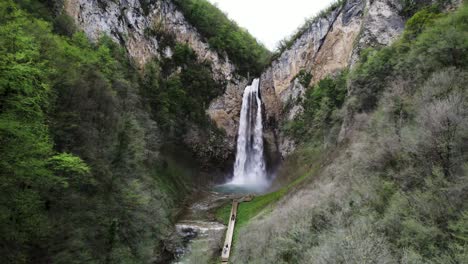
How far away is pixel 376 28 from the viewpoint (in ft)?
116

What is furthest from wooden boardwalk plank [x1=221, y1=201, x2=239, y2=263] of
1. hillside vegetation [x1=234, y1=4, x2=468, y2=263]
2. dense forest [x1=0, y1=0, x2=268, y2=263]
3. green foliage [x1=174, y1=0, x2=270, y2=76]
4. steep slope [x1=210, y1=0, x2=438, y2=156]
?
green foliage [x1=174, y1=0, x2=270, y2=76]

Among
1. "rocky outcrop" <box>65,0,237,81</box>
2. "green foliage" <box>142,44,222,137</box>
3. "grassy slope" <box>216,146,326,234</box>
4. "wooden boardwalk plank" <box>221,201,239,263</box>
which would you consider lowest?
"wooden boardwalk plank" <box>221,201,239,263</box>

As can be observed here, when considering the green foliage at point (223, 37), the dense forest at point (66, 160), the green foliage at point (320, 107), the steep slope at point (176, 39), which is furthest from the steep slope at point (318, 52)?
the dense forest at point (66, 160)

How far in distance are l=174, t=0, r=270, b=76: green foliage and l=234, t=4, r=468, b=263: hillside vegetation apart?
31199mm

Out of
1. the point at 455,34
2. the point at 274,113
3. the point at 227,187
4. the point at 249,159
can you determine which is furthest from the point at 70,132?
the point at 274,113

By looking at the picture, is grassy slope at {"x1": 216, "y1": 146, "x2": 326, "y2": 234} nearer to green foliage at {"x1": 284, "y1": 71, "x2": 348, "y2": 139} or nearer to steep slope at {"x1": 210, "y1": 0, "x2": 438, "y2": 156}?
green foliage at {"x1": 284, "y1": 71, "x2": 348, "y2": 139}

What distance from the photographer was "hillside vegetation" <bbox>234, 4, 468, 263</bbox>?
923 cm

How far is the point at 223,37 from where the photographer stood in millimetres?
52781

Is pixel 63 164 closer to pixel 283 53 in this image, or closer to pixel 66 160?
pixel 66 160

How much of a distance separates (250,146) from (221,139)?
4.78 meters

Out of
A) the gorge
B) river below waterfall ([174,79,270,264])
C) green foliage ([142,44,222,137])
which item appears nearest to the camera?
the gorge

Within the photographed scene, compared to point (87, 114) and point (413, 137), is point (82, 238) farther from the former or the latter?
point (413, 137)

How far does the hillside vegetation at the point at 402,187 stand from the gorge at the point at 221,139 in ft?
0.29

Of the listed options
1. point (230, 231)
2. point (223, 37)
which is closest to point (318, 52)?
Answer: point (223, 37)
